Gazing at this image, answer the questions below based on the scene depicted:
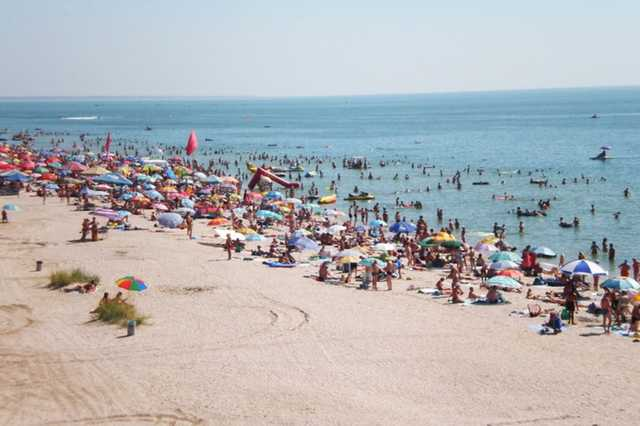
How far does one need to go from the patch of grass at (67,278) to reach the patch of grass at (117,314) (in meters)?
2.77

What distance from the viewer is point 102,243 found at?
24.8 m

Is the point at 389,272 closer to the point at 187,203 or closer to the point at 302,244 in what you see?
the point at 302,244

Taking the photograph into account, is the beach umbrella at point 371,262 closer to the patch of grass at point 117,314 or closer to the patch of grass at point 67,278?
the patch of grass at point 117,314

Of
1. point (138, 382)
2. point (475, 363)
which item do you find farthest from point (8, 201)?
point (475, 363)

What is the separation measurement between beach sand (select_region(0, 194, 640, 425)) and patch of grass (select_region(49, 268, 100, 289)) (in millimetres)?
388

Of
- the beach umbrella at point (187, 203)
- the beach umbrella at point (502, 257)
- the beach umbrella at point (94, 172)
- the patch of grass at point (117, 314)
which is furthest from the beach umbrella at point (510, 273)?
the beach umbrella at point (94, 172)

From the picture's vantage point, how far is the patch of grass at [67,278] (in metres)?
18.8

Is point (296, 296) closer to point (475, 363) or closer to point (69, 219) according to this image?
point (475, 363)

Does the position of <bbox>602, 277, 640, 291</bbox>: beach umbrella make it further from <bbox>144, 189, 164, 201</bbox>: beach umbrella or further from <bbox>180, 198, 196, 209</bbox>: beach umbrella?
<bbox>144, 189, 164, 201</bbox>: beach umbrella

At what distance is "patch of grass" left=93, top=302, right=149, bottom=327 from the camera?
15.7 meters

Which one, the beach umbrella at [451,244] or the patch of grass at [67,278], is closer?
the patch of grass at [67,278]

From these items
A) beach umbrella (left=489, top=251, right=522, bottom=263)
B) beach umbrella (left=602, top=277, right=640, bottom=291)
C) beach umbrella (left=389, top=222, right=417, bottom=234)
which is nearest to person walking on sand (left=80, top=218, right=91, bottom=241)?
beach umbrella (left=389, top=222, right=417, bottom=234)

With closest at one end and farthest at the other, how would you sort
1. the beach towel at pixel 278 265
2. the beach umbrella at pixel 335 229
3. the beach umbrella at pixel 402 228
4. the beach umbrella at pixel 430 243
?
the beach towel at pixel 278 265
the beach umbrella at pixel 430 243
the beach umbrella at pixel 402 228
the beach umbrella at pixel 335 229

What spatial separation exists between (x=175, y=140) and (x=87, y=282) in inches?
3128
